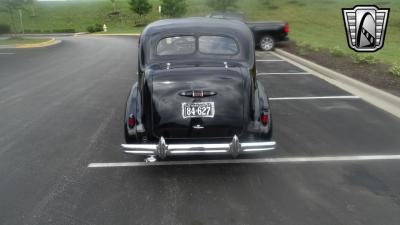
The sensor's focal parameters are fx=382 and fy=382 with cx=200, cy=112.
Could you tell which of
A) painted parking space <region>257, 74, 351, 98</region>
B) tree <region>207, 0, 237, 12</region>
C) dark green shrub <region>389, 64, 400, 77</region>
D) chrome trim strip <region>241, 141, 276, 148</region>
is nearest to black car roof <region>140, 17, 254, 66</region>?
chrome trim strip <region>241, 141, 276, 148</region>

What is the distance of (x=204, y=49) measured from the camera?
6.08 metres

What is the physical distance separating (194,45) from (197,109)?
1472mm

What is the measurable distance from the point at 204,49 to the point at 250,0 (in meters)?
52.4

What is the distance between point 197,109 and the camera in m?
5.05

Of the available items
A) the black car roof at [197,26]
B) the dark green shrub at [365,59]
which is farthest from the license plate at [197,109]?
the dark green shrub at [365,59]

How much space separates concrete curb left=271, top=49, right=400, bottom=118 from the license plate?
15.5 ft

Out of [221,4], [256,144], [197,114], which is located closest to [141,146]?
[197,114]

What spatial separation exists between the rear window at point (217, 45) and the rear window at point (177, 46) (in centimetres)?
15

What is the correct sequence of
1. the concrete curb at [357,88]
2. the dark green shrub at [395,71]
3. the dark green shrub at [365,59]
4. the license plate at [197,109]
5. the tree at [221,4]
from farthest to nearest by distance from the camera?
the tree at [221,4]
the dark green shrub at [365,59]
the dark green shrub at [395,71]
the concrete curb at [357,88]
the license plate at [197,109]

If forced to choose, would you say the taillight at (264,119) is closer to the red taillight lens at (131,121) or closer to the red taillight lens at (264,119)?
the red taillight lens at (264,119)

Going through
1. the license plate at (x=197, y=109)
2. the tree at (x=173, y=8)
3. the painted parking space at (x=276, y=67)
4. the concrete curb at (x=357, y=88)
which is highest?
the tree at (x=173, y=8)

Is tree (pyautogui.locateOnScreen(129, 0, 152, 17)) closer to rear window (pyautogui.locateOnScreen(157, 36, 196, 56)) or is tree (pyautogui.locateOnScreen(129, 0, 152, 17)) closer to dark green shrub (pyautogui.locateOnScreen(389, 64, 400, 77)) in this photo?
dark green shrub (pyautogui.locateOnScreen(389, 64, 400, 77))

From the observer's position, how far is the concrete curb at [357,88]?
842 centimetres

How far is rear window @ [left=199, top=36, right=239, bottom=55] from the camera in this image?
6.08m
